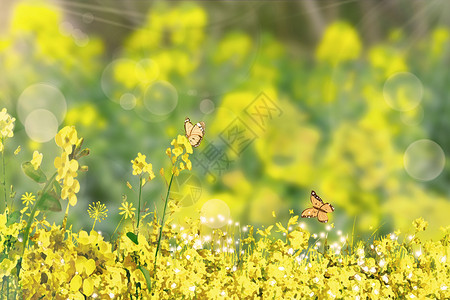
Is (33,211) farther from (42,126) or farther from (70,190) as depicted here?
(42,126)

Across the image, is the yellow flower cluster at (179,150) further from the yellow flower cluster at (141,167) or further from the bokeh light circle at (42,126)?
the bokeh light circle at (42,126)

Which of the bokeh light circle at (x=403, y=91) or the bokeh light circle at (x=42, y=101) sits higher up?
the bokeh light circle at (x=403, y=91)

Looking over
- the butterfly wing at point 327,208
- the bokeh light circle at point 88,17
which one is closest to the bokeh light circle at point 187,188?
the butterfly wing at point 327,208


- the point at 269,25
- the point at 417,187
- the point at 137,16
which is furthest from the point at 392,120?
the point at 137,16

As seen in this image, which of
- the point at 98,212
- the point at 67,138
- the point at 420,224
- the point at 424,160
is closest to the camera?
the point at 67,138

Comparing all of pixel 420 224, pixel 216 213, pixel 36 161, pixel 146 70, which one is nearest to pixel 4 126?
pixel 36 161

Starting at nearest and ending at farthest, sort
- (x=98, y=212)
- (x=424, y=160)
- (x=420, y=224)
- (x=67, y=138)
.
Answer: (x=67, y=138), (x=98, y=212), (x=420, y=224), (x=424, y=160)
